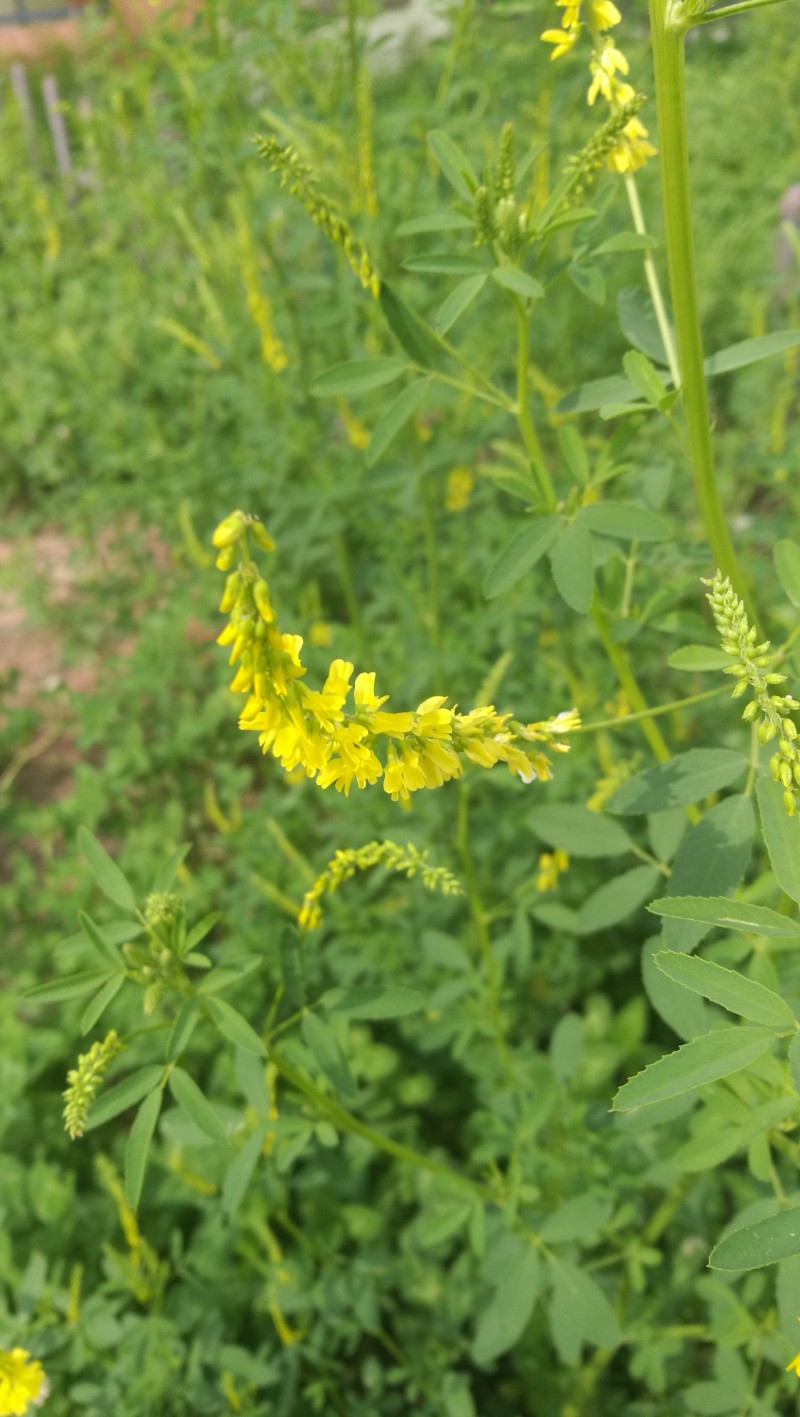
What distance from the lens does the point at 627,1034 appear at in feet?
7.81

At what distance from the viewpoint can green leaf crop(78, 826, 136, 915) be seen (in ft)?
4.16

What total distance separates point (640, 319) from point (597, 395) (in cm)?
16

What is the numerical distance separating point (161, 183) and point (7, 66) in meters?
4.59

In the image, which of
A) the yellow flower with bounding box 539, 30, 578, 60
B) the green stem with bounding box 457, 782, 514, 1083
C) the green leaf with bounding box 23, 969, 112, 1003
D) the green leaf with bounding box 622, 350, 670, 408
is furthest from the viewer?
the green stem with bounding box 457, 782, 514, 1083

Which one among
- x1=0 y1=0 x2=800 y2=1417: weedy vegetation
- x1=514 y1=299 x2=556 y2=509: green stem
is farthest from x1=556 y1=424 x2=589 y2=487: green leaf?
x1=514 y1=299 x2=556 y2=509: green stem

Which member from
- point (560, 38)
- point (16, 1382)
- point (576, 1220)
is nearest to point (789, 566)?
point (560, 38)

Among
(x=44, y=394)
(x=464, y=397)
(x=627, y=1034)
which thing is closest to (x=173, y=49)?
(x=464, y=397)

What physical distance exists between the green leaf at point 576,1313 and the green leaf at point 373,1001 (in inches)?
25.3

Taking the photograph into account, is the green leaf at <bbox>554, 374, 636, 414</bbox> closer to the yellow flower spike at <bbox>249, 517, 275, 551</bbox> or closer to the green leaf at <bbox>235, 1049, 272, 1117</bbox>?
the yellow flower spike at <bbox>249, 517, 275, 551</bbox>

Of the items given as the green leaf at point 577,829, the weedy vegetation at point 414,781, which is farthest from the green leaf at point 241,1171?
the green leaf at point 577,829

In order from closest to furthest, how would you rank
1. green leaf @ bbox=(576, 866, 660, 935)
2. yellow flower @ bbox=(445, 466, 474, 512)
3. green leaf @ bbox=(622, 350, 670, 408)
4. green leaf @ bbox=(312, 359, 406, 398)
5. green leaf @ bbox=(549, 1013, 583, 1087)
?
green leaf @ bbox=(622, 350, 670, 408)
green leaf @ bbox=(312, 359, 406, 398)
green leaf @ bbox=(576, 866, 660, 935)
green leaf @ bbox=(549, 1013, 583, 1087)
yellow flower @ bbox=(445, 466, 474, 512)

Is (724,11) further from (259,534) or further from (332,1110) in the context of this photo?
(332,1110)

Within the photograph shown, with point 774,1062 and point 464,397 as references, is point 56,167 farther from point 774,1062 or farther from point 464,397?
point 774,1062

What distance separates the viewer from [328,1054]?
4.35ft
